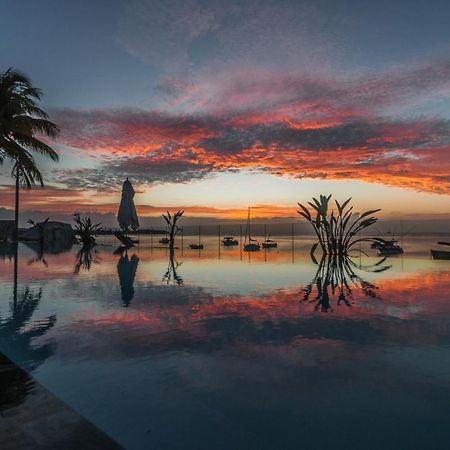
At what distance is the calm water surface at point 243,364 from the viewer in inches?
123

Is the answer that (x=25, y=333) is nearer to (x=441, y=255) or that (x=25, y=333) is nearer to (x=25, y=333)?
(x=25, y=333)

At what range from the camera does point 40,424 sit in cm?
284

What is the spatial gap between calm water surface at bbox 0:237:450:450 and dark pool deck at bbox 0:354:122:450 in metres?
0.25

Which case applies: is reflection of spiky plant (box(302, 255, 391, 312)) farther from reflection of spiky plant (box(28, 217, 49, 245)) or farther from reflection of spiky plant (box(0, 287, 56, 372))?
reflection of spiky plant (box(28, 217, 49, 245))

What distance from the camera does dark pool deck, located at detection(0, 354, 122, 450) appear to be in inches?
102

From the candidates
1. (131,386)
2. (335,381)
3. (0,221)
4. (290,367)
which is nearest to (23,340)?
(131,386)

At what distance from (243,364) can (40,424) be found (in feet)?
7.90

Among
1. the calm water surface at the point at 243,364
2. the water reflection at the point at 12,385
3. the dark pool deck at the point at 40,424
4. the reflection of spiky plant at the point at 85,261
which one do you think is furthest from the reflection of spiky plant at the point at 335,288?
the reflection of spiky plant at the point at 85,261

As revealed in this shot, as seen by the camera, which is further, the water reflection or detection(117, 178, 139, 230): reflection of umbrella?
detection(117, 178, 139, 230): reflection of umbrella

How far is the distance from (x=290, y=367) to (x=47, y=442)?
278 centimetres

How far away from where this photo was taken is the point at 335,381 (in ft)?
13.7

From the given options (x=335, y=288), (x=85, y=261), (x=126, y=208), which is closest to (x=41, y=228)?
(x=126, y=208)

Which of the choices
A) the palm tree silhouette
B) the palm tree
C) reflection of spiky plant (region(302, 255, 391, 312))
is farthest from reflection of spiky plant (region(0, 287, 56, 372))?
the palm tree

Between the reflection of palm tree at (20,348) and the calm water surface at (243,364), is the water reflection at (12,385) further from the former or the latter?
the calm water surface at (243,364)
